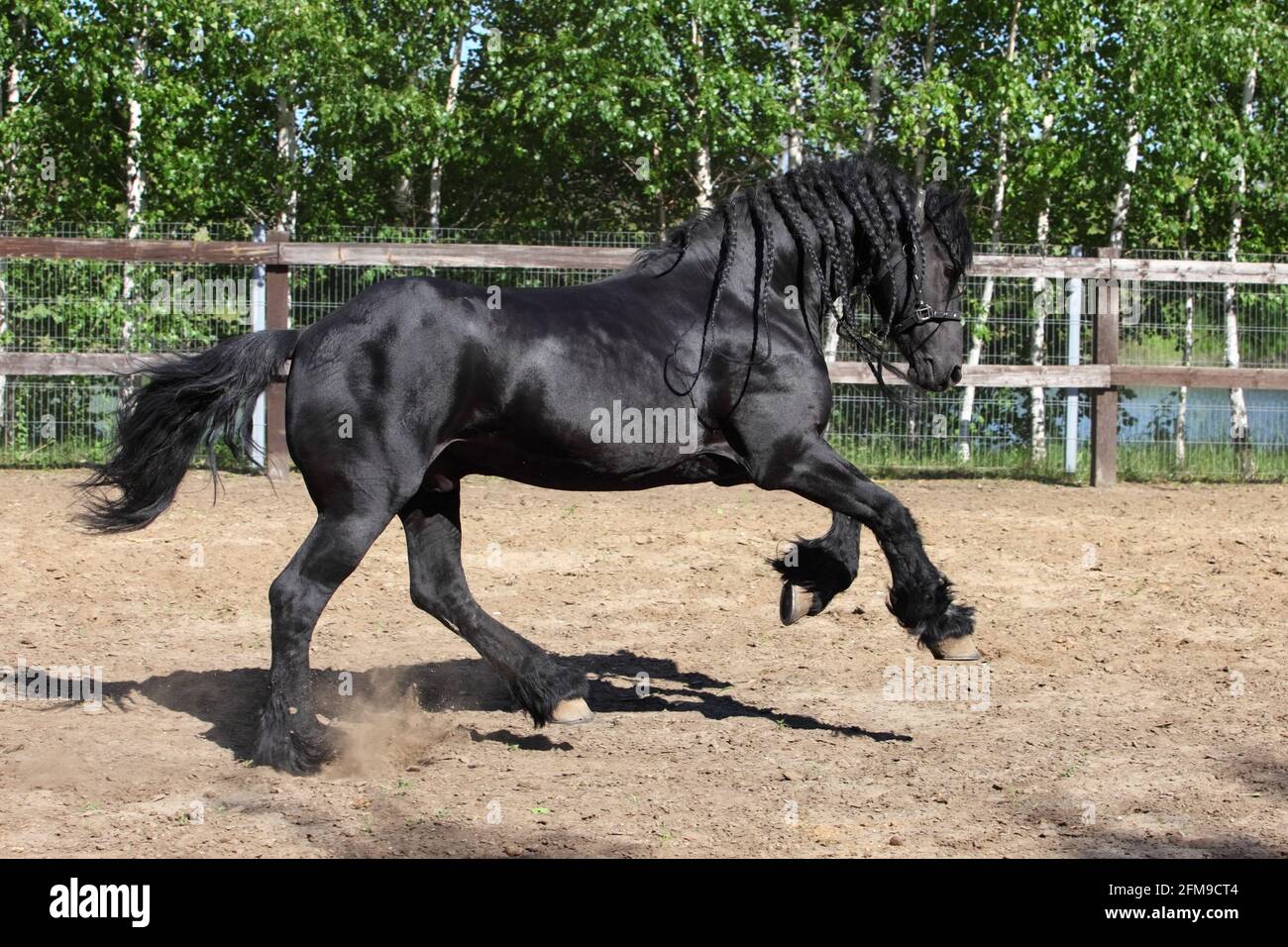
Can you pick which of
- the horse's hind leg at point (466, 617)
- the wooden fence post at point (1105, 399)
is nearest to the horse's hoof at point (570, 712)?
the horse's hind leg at point (466, 617)

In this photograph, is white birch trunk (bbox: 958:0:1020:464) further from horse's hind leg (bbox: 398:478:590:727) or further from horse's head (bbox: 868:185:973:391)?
horse's hind leg (bbox: 398:478:590:727)

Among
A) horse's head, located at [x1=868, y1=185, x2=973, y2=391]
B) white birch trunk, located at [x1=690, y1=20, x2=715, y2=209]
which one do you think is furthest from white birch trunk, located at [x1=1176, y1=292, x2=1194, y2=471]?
horse's head, located at [x1=868, y1=185, x2=973, y2=391]

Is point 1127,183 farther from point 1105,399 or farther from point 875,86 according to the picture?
point 1105,399

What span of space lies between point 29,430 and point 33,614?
243 inches

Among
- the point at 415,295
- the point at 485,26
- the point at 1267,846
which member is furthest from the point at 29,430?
the point at 1267,846

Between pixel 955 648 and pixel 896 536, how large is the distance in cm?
49

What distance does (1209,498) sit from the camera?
36.2ft

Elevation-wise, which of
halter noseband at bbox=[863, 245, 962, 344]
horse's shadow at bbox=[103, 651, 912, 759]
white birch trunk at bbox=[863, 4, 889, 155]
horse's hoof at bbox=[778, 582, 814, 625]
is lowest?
horse's shadow at bbox=[103, 651, 912, 759]

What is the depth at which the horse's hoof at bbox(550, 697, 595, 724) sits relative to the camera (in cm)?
523

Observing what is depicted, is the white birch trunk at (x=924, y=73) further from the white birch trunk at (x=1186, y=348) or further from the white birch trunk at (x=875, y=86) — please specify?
the white birch trunk at (x=1186, y=348)

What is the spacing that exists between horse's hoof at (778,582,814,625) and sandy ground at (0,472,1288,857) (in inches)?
18.4

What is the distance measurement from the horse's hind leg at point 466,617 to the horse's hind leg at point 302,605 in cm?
61

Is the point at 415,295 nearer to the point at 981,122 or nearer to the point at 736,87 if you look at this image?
the point at 736,87

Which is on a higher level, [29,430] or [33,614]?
[29,430]
